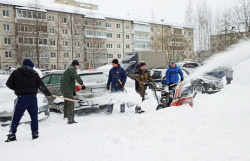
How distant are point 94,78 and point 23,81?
3.23m

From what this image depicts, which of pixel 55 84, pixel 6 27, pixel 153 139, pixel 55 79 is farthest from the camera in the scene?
pixel 6 27

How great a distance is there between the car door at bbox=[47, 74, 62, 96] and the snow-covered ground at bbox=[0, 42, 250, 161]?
1.57 m

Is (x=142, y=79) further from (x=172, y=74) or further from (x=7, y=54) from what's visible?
(x=7, y=54)

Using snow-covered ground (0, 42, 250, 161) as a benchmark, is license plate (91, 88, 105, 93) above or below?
above

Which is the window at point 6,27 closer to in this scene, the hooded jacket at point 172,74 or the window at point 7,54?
the window at point 7,54

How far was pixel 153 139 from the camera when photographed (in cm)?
465

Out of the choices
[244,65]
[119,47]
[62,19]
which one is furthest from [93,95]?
[119,47]

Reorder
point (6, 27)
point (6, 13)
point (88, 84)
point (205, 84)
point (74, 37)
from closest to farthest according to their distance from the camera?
point (88, 84), point (205, 84), point (6, 27), point (6, 13), point (74, 37)

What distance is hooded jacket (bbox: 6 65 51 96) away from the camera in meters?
5.25

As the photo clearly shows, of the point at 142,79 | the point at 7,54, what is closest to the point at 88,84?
the point at 142,79

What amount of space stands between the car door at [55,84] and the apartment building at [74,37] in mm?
27259

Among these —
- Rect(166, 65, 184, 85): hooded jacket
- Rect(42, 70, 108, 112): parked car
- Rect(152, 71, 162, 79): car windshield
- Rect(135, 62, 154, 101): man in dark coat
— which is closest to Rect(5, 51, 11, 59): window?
Rect(152, 71, 162, 79): car windshield

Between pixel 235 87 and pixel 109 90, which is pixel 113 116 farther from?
pixel 235 87

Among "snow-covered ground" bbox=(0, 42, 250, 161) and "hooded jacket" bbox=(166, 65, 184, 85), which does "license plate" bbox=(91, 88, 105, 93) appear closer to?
"snow-covered ground" bbox=(0, 42, 250, 161)
